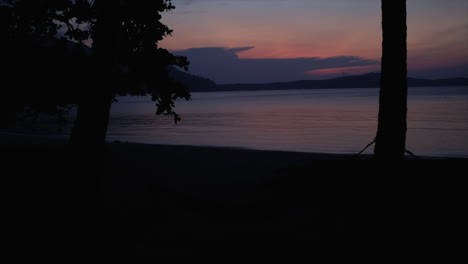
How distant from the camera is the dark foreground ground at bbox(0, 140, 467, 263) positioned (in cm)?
510

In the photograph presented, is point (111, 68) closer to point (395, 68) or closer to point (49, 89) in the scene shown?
point (49, 89)

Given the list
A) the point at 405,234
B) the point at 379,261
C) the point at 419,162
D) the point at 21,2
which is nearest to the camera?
the point at 379,261

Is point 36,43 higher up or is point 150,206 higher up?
point 36,43

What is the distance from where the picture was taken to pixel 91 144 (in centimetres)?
731

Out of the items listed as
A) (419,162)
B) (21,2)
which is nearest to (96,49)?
(21,2)

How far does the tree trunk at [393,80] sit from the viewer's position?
23.8ft

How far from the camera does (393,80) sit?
24.1 feet

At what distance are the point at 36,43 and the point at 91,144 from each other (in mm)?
5134

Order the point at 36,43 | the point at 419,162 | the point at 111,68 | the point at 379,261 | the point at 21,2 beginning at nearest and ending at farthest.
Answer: the point at 379,261
the point at 111,68
the point at 419,162
the point at 21,2
the point at 36,43

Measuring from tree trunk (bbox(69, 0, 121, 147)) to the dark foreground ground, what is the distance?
0.37 meters

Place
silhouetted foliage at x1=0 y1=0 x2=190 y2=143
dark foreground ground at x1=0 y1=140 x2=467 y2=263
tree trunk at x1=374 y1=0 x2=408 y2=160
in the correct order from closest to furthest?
dark foreground ground at x1=0 y1=140 x2=467 y2=263 < tree trunk at x1=374 y1=0 x2=408 y2=160 < silhouetted foliage at x1=0 y1=0 x2=190 y2=143

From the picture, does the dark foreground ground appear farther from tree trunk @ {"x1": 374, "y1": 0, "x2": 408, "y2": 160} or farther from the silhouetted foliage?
the silhouetted foliage

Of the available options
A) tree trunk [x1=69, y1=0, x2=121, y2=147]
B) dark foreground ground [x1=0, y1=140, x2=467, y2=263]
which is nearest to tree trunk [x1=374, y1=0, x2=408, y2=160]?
dark foreground ground [x1=0, y1=140, x2=467, y2=263]

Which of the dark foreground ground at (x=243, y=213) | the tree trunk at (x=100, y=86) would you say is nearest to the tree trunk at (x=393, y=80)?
the dark foreground ground at (x=243, y=213)
